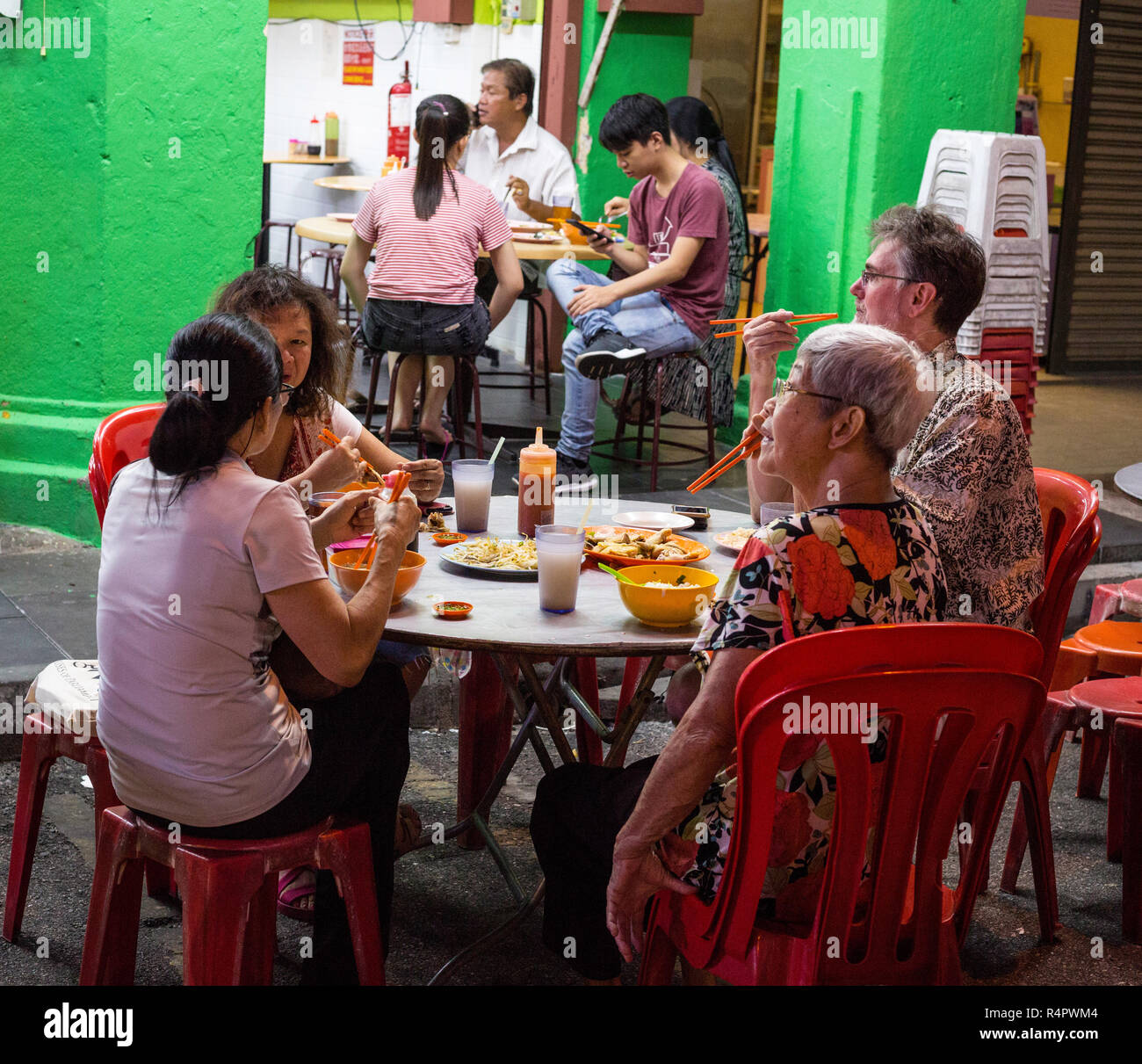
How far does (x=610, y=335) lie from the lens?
6129 millimetres

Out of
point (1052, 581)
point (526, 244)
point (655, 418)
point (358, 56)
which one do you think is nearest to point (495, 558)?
point (1052, 581)

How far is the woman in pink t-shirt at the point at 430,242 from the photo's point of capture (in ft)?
19.6

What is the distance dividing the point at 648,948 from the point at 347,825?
1.84ft

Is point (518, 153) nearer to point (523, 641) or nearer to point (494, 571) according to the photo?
point (494, 571)

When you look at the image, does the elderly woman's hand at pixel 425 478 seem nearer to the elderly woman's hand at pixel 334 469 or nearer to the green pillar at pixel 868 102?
the elderly woman's hand at pixel 334 469

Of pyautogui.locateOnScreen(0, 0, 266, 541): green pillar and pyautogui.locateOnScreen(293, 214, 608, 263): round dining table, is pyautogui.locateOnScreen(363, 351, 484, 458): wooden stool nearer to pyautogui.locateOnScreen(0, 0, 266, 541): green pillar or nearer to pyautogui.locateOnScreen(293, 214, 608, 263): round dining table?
pyautogui.locateOnScreen(293, 214, 608, 263): round dining table

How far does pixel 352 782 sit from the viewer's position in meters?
2.47

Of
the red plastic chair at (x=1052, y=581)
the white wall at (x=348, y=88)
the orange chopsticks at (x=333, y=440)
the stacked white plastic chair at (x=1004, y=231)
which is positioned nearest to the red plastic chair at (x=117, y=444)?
the orange chopsticks at (x=333, y=440)

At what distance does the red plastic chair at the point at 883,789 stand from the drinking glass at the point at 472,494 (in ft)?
3.84

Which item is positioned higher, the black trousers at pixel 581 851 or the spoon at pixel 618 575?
the spoon at pixel 618 575

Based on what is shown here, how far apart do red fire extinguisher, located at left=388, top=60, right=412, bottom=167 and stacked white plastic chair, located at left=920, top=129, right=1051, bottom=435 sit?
17.8 feet

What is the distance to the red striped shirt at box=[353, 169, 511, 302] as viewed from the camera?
5980 mm

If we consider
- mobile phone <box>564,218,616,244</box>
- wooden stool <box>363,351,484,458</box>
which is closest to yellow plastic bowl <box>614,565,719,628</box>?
wooden stool <box>363,351,484,458</box>

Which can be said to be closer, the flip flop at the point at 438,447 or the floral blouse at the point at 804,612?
the floral blouse at the point at 804,612
